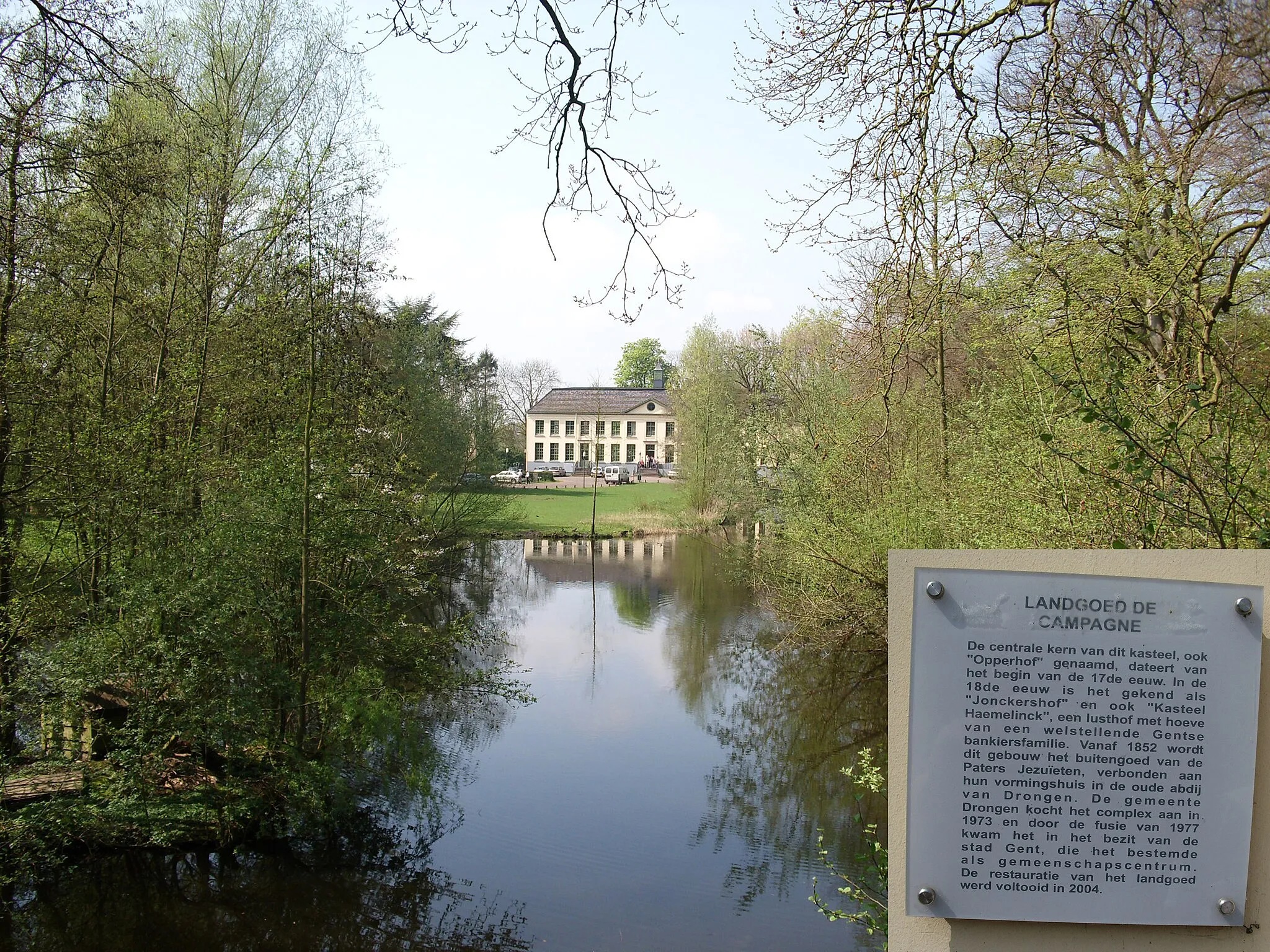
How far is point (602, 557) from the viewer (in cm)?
3328

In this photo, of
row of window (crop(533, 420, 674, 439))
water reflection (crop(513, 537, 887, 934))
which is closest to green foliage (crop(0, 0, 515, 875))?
water reflection (crop(513, 537, 887, 934))

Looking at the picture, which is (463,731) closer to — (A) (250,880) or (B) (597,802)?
(B) (597,802)

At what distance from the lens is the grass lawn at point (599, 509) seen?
38281 millimetres

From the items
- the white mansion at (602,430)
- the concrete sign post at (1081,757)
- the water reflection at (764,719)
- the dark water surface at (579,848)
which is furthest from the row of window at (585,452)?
the concrete sign post at (1081,757)

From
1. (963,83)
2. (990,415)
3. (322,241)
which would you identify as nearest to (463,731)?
(322,241)

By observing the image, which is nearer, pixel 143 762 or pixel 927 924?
pixel 927 924

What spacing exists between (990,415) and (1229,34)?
258 inches

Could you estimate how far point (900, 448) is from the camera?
13797mm

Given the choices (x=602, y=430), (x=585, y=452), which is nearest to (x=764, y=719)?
(x=585, y=452)

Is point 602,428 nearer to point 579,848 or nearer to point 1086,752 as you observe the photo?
point 579,848

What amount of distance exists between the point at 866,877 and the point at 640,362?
7222 centimetres

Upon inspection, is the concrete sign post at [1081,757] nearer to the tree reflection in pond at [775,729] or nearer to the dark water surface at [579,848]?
the dark water surface at [579,848]

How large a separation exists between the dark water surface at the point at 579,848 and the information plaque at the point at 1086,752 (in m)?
6.12

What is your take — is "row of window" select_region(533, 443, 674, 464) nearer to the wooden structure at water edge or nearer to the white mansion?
the white mansion
